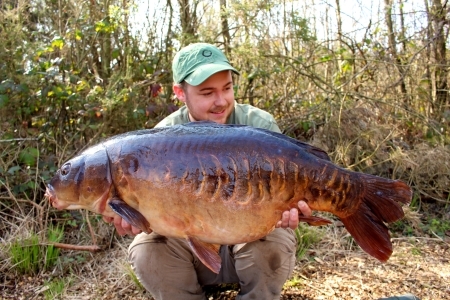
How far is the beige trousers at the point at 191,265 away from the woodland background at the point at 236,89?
861mm

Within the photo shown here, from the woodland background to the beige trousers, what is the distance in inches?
33.9

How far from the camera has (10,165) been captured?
356cm

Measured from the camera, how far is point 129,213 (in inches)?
67.4

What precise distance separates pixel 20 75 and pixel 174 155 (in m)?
2.37

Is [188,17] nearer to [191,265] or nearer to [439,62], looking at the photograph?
Answer: [439,62]

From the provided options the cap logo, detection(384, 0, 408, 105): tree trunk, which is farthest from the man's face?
detection(384, 0, 408, 105): tree trunk

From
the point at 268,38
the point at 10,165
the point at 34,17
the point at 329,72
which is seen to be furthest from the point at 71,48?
the point at 329,72

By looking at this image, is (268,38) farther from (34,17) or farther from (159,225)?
(159,225)

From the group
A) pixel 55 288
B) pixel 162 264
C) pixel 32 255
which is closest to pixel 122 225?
pixel 162 264

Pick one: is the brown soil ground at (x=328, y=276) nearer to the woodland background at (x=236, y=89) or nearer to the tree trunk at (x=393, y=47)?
the woodland background at (x=236, y=89)

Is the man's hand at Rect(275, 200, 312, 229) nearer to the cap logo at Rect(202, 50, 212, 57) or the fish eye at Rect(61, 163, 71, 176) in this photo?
the fish eye at Rect(61, 163, 71, 176)

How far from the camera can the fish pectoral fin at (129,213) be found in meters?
1.70

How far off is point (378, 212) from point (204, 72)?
1089 mm

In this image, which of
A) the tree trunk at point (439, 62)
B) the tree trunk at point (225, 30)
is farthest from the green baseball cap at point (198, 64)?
the tree trunk at point (439, 62)
